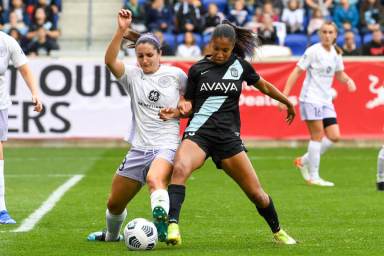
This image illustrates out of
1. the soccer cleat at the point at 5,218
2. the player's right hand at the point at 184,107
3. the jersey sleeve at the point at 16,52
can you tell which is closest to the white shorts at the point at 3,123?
the jersey sleeve at the point at 16,52

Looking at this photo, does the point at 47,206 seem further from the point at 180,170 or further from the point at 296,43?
the point at 296,43

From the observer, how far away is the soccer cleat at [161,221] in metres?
9.11

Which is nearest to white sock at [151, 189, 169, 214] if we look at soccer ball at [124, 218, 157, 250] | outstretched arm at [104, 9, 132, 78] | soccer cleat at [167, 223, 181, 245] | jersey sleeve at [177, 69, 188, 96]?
soccer cleat at [167, 223, 181, 245]

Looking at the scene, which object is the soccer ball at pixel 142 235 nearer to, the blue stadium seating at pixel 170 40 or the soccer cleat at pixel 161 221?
the soccer cleat at pixel 161 221

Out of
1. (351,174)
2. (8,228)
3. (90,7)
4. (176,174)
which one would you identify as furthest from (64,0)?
(176,174)

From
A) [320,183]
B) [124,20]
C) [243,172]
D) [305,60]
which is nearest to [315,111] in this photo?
[305,60]

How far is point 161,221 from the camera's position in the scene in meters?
9.23

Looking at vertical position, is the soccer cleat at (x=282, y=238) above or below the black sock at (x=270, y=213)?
below

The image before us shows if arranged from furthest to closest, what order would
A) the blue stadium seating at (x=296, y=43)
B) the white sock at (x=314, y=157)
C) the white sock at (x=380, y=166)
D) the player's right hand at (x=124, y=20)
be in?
the blue stadium seating at (x=296, y=43), the white sock at (x=314, y=157), the white sock at (x=380, y=166), the player's right hand at (x=124, y=20)

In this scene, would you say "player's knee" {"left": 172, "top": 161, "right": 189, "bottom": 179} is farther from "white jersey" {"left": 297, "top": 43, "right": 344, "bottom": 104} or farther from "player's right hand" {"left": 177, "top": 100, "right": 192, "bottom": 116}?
"white jersey" {"left": 297, "top": 43, "right": 344, "bottom": 104}

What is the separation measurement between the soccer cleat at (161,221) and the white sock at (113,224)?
2.05 ft

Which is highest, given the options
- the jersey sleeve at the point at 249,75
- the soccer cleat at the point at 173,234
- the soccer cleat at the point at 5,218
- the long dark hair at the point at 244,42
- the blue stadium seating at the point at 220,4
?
the long dark hair at the point at 244,42

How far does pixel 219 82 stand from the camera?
9.64m

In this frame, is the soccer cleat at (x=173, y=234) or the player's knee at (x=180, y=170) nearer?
the soccer cleat at (x=173, y=234)
